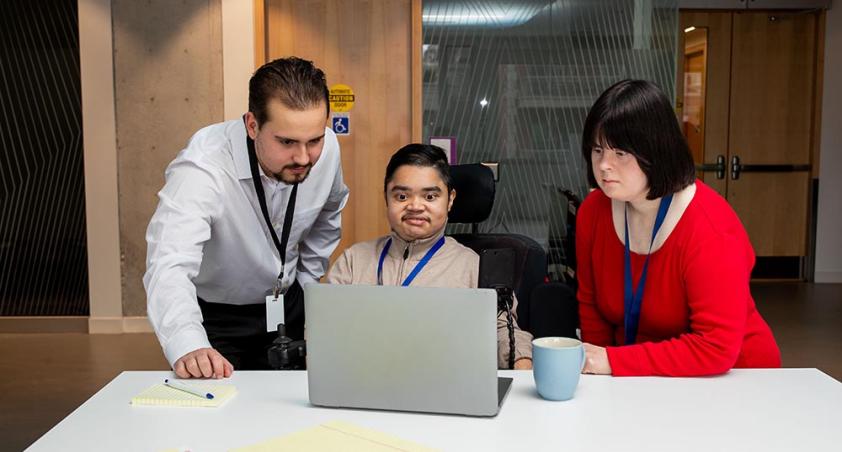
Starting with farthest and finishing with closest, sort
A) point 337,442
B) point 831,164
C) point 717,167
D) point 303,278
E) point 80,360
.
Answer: point 717,167 < point 831,164 < point 80,360 < point 303,278 < point 337,442

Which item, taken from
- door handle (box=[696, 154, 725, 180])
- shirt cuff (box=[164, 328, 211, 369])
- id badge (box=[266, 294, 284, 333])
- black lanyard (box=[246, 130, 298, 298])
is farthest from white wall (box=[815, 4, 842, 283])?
shirt cuff (box=[164, 328, 211, 369])

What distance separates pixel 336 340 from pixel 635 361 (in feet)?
2.17

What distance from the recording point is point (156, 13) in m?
4.83

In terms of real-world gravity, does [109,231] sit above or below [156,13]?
below

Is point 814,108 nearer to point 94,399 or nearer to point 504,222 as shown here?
point 504,222

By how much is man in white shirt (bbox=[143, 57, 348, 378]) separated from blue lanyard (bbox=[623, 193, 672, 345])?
0.85 metres

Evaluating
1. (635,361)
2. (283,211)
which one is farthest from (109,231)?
(635,361)

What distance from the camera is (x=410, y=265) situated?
2.31 metres

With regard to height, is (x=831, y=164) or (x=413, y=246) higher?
(x=831, y=164)

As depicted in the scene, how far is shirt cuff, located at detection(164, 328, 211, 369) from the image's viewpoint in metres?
1.72

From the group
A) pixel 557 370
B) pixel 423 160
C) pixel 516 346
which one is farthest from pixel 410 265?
pixel 557 370

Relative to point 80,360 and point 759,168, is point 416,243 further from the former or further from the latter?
point 759,168

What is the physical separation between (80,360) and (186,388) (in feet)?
10.7

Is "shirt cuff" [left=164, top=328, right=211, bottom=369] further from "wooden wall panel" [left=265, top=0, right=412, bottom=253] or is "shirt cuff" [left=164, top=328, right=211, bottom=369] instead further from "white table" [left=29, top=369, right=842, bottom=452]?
"wooden wall panel" [left=265, top=0, right=412, bottom=253]
